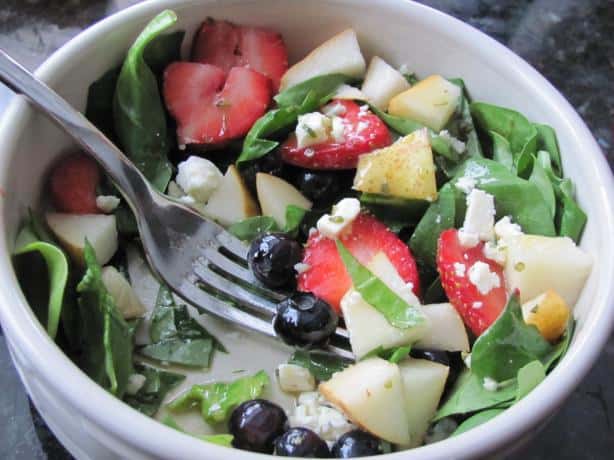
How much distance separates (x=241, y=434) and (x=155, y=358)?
0.13 meters

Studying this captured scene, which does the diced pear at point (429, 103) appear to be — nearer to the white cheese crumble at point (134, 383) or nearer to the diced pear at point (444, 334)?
the diced pear at point (444, 334)

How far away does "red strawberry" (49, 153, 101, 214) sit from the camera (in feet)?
2.97

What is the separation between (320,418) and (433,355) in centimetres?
13

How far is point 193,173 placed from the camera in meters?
0.95

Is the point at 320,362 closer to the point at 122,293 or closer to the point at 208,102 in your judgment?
the point at 122,293

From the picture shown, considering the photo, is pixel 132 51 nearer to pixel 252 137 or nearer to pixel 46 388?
pixel 252 137

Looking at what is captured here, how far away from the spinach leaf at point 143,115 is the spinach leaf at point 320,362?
0.26 meters

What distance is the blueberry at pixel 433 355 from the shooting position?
32.4 inches

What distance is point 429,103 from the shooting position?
39.0 inches

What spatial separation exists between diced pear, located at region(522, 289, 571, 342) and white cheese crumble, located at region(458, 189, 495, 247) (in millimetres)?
101

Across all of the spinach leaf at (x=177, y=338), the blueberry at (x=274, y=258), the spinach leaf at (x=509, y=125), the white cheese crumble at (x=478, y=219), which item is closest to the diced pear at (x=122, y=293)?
the spinach leaf at (x=177, y=338)

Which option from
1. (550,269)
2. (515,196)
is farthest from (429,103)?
(550,269)

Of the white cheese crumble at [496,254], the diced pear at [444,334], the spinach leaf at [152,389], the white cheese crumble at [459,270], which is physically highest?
the white cheese crumble at [496,254]

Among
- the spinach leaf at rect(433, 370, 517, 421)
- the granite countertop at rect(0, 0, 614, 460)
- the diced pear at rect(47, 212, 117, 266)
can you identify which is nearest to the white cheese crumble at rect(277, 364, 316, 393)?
the spinach leaf at rect(433, 370, 517, 421)
